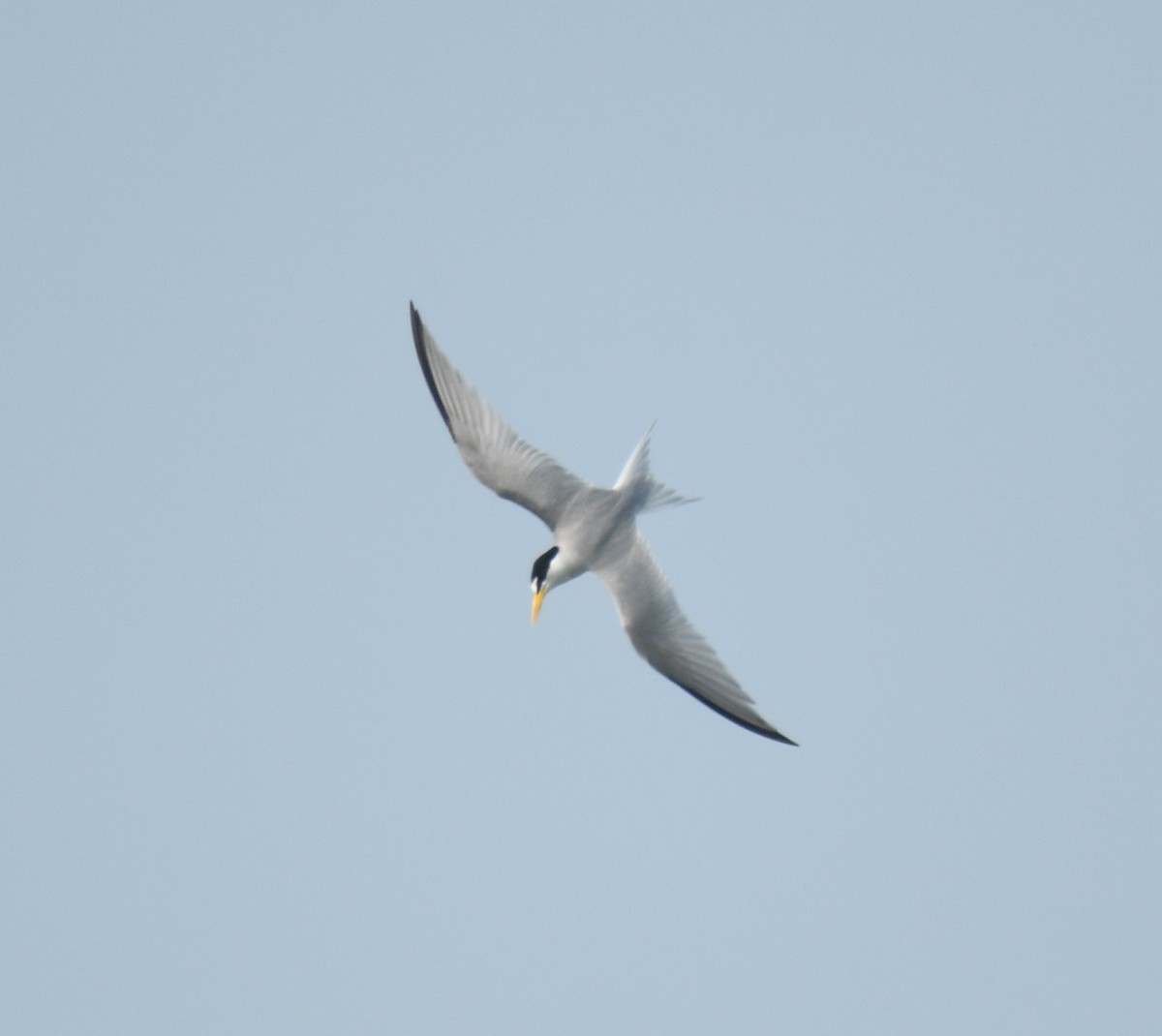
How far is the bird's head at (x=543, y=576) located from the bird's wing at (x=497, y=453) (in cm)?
40

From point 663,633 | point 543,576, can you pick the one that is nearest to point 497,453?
point 543,576

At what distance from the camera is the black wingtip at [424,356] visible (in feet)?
41.9

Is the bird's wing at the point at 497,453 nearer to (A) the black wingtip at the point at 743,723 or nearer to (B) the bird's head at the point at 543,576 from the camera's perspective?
(B) the bird's head at the point at 543,576

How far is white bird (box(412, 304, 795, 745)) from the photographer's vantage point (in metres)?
13.1

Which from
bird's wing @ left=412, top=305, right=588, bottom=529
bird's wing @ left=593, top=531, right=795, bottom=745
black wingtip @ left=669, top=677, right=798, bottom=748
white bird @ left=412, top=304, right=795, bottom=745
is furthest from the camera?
bird's wing @ left=412, top=305, right=588, bottom=529

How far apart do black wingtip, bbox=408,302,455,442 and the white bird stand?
0.01 meters

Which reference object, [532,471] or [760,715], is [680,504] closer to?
[532,471]

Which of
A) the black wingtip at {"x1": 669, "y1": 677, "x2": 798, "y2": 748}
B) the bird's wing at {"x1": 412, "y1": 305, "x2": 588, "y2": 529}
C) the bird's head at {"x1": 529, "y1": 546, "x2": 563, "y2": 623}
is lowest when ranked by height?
the black wingtip at {"x1": 669, "y1": 677, "x2": 798, "y2": 748}

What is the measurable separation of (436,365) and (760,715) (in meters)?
4.40

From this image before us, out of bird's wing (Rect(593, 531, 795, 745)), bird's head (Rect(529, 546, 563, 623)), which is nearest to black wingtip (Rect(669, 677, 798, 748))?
bird's wing (Rect(593, 531, 795, 745))

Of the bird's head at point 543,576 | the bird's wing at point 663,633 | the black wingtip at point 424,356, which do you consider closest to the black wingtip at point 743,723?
the bird's wing at point 663,633

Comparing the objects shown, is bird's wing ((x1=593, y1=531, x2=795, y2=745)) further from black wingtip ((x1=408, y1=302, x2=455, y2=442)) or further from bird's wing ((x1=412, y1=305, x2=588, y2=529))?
black wingtip ((x1=408, y1=302, x2=455, y2=442))

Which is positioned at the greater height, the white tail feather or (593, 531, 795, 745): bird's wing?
the white tail feather

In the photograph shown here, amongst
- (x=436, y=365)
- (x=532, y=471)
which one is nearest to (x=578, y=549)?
(x=532, y=471)
